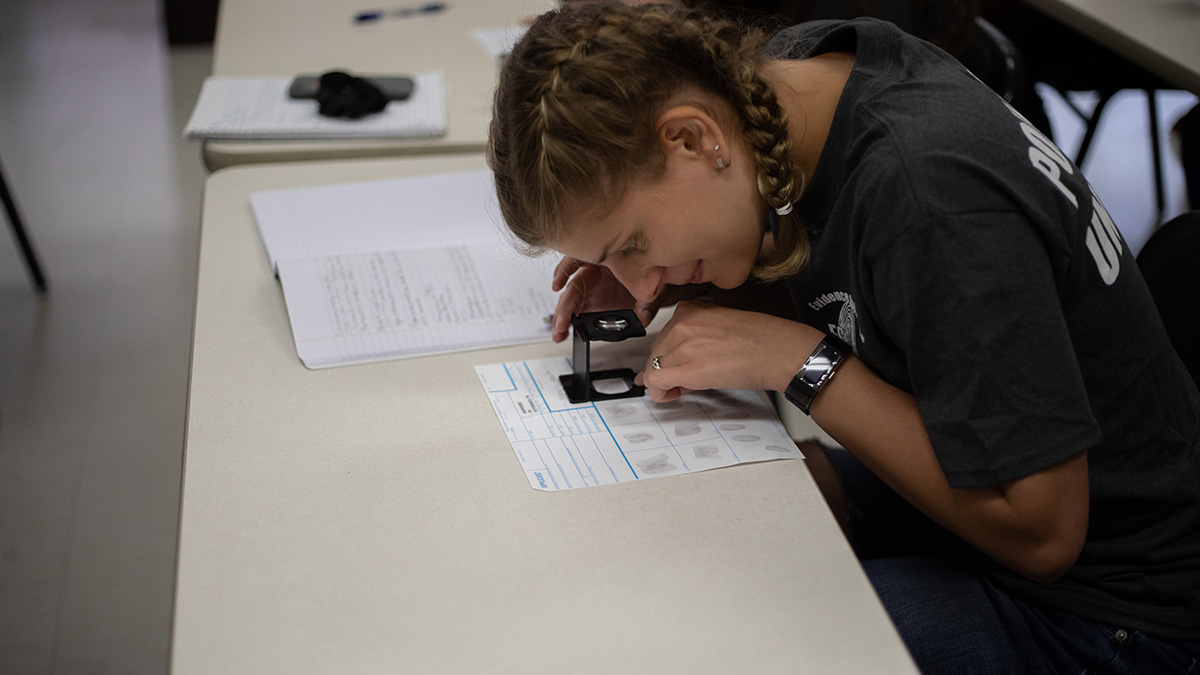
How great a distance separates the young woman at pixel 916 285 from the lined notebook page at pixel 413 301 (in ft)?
0.61

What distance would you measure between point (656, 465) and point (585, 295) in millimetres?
301

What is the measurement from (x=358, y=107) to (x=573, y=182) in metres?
0.87

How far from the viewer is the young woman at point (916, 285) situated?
750 millimetres

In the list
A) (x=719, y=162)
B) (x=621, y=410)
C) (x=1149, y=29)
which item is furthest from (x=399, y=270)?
(x=1149, y=29)

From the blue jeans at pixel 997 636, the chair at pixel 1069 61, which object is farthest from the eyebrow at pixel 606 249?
the chair at pixel 1069 61

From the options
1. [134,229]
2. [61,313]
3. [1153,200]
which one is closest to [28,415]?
[61,313]

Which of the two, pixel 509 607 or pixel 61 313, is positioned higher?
pixel 509 607

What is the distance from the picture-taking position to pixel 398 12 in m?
2.16

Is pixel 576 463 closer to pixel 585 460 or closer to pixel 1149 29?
pixel 585 460

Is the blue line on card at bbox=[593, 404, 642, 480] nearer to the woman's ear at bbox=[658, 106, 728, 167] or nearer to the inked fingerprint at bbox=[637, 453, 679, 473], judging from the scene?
the inked fingerprint at bbox=[637, 453, 679, 473]

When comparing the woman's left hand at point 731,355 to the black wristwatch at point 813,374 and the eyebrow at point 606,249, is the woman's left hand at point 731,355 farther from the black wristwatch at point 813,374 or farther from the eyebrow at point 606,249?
the eyebrow at point 606,249

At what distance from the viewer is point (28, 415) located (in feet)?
7.09

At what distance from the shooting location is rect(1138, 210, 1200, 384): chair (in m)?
1.06

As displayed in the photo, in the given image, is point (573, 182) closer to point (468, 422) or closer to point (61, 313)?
point (468, 422)
